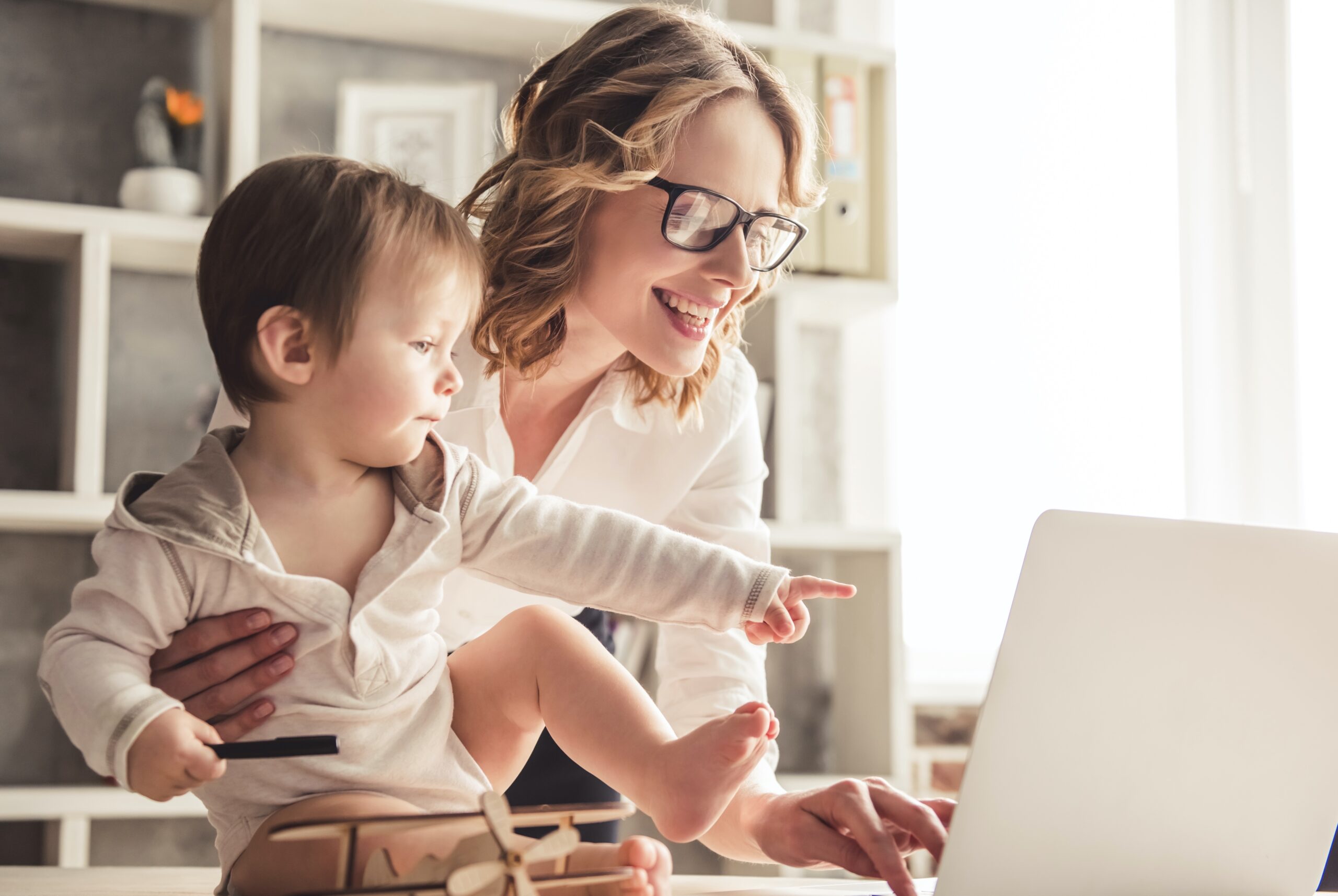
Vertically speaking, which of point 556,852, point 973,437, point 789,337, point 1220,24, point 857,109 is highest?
point 1220,24

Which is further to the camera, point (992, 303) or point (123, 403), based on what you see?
point (992, 303)

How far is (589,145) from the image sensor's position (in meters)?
1.26

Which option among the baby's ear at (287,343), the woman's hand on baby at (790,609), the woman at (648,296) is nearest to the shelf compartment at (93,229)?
the woman at (648,296)

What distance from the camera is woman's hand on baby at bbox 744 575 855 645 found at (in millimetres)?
923

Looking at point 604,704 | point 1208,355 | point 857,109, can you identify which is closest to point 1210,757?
point 604,704

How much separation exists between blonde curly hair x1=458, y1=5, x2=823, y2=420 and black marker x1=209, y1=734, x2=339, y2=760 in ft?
2.17

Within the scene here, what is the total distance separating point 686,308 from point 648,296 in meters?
0.04

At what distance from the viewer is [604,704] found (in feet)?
2.85

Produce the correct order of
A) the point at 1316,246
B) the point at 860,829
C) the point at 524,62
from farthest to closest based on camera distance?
1. the point at 1316,246
2. the point at 524,62
3. the point at 860,829

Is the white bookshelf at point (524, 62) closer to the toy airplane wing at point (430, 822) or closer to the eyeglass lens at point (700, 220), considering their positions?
the eyeglass lens at point (700, 220)

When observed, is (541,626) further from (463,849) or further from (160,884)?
(160,884)

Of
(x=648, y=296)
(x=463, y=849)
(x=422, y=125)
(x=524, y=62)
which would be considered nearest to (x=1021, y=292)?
(x=524, y=62)

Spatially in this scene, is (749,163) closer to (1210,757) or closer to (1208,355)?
(1210,757)

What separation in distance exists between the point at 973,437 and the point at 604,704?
2.32 metres
